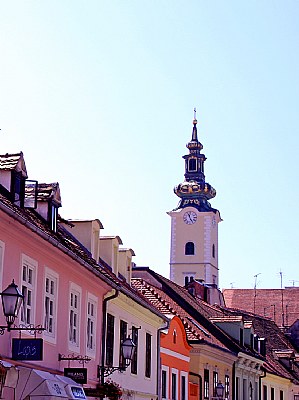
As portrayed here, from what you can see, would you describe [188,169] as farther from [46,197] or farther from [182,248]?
[46,197]

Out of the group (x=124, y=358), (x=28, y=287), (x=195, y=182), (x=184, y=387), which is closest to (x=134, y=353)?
(x=124, y=358)

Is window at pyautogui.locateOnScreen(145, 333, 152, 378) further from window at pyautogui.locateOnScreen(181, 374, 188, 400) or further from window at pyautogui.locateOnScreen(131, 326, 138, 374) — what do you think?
window at pyautogui.locateOnScreen(181, 374, 188, 400)

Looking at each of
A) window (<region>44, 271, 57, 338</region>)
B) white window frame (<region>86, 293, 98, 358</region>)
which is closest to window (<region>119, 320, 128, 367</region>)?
white window frame (<region>86, 293, 98, 358</region>)

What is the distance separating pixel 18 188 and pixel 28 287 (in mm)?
2109

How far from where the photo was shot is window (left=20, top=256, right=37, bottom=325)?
18.3 meters

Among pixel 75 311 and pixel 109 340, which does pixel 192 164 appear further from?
pixel 75 311

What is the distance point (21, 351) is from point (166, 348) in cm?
1561

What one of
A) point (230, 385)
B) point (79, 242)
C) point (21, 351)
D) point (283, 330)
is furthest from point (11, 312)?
point (283, 330)

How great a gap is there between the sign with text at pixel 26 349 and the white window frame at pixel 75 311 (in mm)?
4146

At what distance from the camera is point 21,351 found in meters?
17.0

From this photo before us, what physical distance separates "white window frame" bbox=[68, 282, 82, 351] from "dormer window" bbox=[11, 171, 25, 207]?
2.82 m

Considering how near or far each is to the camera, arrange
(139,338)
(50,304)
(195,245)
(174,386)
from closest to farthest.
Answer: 1. (50,304)
2. (139,338)
3. (174,386)
4. (195,245)

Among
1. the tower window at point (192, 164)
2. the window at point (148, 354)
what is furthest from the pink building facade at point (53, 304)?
the tower window at point (192, 164)

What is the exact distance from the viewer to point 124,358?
76.6ft
